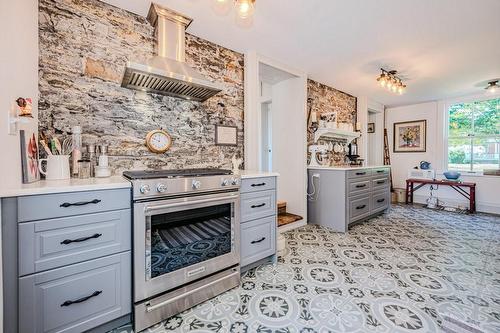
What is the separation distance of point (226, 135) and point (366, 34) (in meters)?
1.85

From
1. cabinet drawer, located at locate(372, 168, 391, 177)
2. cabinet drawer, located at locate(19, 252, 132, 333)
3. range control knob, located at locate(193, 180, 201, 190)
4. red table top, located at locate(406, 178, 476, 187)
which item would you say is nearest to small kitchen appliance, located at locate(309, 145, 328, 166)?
cabinet drawer, located at locate(372, 168, 391, 177)

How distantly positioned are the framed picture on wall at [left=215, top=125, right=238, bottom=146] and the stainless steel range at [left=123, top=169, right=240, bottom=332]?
0.84 m

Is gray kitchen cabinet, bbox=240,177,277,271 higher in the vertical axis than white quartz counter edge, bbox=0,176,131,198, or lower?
lower

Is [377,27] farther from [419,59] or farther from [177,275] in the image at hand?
[177,275]

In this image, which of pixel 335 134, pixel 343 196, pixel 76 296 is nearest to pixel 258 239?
pixel 76 296

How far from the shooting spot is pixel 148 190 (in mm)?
1447

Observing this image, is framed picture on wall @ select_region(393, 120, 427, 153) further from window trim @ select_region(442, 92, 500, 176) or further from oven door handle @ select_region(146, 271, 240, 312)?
oven door handle @ select_region(146, 271, 240, 312)

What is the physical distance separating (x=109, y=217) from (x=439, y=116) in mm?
6445

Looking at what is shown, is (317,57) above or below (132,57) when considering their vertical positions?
above

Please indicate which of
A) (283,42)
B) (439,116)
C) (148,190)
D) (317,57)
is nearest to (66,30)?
(148,190)

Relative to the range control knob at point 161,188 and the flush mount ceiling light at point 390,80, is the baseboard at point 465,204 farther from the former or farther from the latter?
the range control knob at point 161,188

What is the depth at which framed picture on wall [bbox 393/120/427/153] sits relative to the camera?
17.4ft

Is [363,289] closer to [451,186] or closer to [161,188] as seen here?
[161,188]

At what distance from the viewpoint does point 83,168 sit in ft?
5.46
